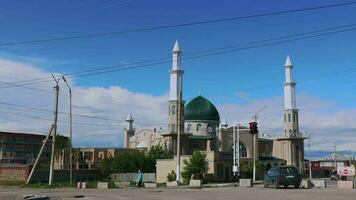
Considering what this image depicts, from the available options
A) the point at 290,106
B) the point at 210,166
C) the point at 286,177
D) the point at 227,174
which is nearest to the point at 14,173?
the point at 210,166

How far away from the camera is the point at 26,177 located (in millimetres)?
67750

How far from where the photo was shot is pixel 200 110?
11106cm

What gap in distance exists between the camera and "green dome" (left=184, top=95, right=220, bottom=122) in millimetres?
111250

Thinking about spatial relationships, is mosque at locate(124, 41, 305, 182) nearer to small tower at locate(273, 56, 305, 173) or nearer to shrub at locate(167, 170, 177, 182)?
small tower at locate(273, 56, 305, 173)

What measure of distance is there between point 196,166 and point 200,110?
41.6 m

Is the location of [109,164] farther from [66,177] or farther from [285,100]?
[285,100]

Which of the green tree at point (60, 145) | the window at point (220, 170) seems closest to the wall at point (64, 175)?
the window at point (220, 170)

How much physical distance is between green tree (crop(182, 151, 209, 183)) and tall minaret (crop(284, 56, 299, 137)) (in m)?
42.3

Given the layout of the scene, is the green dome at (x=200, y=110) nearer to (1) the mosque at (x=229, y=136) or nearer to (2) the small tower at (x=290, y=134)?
(1) the mosque at (x=229, y=136)

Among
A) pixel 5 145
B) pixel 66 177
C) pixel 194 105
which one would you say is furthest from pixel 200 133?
pixel 5 145

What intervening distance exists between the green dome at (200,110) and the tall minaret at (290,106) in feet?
47.0

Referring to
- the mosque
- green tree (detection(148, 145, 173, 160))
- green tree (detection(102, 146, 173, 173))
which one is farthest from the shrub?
the mosque

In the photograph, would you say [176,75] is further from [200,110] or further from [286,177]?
[286,177]

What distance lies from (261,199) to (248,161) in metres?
79.0
